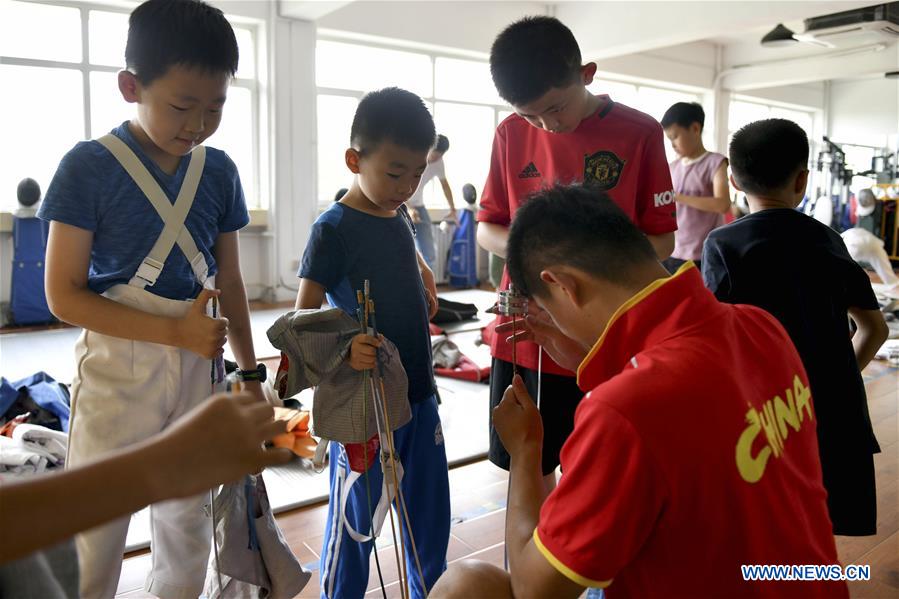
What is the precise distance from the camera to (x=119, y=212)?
1.39 meters

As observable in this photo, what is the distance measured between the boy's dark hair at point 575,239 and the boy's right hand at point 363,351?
43 centimetres

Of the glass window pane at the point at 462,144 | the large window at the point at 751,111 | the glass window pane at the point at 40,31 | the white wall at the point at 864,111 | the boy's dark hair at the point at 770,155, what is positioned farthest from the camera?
the white wall at the point at 864,111

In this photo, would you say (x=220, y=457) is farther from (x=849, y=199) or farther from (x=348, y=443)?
(x=849, y=199)

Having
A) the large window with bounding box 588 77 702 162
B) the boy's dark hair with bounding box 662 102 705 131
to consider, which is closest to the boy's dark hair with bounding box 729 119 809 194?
the boy's dark hair with bounding box 662 102 705 131

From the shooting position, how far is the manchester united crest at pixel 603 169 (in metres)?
1.84

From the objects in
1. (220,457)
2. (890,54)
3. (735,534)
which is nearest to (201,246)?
(220,457)

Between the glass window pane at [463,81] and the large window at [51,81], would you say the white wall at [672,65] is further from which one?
the large window at [51,81]

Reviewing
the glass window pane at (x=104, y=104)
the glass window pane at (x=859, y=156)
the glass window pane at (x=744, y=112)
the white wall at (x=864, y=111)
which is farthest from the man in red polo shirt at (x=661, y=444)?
the glass window pane at (x=859, y=156)

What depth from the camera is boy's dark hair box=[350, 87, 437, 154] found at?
5.42ft

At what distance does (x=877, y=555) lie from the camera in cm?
236

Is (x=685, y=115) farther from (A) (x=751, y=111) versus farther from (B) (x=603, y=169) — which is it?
(A) (x=751, y=111)

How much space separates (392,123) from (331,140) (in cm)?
708

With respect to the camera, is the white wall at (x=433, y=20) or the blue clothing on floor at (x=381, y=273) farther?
the white wall at (x=433, y=20)

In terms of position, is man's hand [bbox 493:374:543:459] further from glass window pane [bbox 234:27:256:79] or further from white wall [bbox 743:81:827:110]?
white wall [bbox 743:81:827:110]
